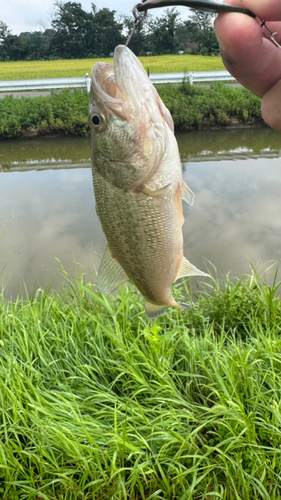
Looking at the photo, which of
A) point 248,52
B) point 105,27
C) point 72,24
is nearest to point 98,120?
point 248,52

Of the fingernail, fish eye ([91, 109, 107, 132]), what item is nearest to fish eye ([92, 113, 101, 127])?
fish eye ([91, 109, 107, 132])

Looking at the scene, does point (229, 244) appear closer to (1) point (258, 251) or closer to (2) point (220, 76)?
(1) point (258, 251)

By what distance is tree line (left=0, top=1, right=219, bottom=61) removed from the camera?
283 cm

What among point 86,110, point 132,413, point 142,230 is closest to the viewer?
point 142,230

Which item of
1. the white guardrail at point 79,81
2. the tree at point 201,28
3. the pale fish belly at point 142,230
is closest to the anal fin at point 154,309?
the pale fish belly at point 142,230

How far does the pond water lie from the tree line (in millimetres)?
2594

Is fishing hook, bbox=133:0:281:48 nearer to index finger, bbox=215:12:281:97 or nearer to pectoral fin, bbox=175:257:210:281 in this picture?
index finger, bbox=215:12:281:97

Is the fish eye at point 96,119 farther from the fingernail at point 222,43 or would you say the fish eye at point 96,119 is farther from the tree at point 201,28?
the tree at point 201,28

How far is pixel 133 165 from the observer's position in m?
1.13

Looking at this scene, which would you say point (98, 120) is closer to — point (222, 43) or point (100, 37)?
point (222, 43)

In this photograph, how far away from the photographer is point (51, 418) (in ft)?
7.68

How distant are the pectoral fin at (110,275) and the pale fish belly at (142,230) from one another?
0.05 m

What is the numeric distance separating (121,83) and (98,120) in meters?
0.14

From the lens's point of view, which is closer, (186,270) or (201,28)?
(186,270)
